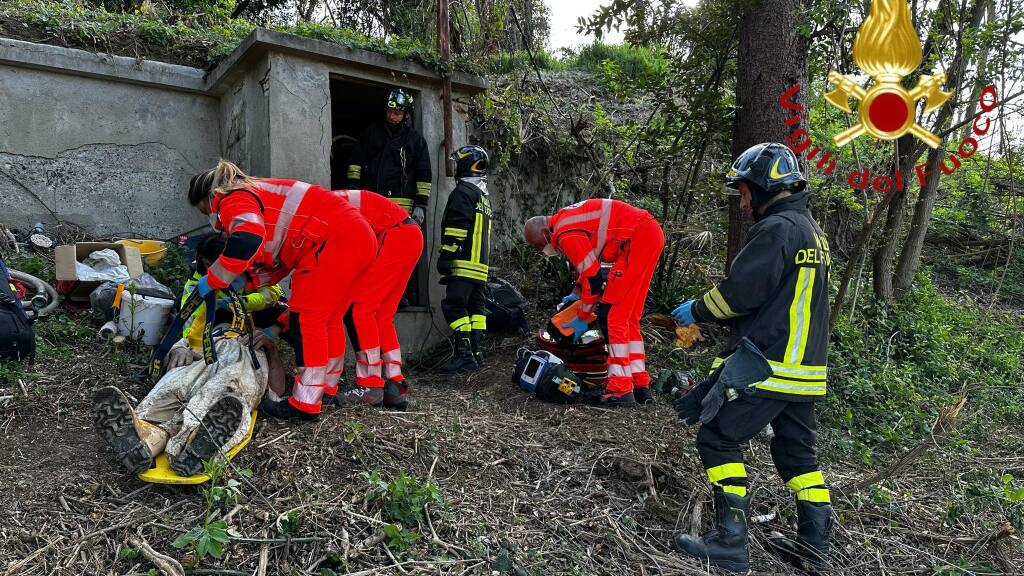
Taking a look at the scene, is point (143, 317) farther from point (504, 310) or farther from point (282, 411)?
point (504, 310)

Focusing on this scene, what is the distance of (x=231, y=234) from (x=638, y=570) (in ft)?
8.86

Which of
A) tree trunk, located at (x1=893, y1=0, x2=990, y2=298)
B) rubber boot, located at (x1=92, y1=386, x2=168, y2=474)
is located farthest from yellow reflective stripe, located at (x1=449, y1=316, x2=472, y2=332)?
tree trunk, located at (x1=893, y1=0, x2=990, y2=298)

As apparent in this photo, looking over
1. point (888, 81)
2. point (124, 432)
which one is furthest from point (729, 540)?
point (124, 432)

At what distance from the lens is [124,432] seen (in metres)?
3.14

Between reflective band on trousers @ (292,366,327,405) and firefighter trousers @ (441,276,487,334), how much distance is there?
73.9 inches

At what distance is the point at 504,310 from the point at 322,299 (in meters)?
2.64

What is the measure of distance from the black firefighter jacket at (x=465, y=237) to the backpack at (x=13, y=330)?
2.92 m

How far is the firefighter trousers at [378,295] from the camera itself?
4.41m

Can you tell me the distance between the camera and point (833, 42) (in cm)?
599

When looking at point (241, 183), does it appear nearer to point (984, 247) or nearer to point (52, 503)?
point (52, 503)

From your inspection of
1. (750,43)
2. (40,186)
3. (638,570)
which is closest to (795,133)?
(750,43)

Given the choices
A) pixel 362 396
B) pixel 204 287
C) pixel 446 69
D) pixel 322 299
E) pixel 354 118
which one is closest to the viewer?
pixel 204 287

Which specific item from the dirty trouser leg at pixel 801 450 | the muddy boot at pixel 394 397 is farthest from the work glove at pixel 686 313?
the muddy boot at pixel 394 397

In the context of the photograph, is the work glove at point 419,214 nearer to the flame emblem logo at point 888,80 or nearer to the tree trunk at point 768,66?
the tree trunk at point 768,66
